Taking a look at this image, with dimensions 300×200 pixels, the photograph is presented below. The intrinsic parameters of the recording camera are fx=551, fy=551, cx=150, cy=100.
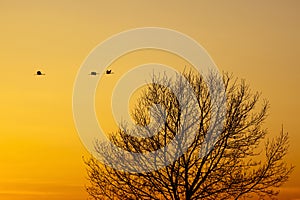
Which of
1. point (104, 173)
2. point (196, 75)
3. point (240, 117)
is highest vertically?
point (196, 75)

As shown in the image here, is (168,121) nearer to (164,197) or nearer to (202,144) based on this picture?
(202,144)

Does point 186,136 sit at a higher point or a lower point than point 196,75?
lower

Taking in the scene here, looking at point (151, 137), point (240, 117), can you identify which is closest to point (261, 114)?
point (240, 117)

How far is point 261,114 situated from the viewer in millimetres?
Result: 28453

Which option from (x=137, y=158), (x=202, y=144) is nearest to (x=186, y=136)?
(x=202, y=144)

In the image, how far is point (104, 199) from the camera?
27984 mm

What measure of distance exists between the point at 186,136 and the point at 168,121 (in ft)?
4.07

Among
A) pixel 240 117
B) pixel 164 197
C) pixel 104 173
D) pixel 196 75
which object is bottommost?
pixel 164 197

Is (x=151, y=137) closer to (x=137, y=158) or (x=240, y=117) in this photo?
(x=137, y=158)

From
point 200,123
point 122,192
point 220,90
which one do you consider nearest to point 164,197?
point 122,192

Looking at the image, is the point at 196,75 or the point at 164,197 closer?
the point at 164,197

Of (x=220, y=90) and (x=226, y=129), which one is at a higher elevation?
(x=220, y=90)

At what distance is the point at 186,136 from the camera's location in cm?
2728

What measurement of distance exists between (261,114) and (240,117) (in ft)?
4.33
